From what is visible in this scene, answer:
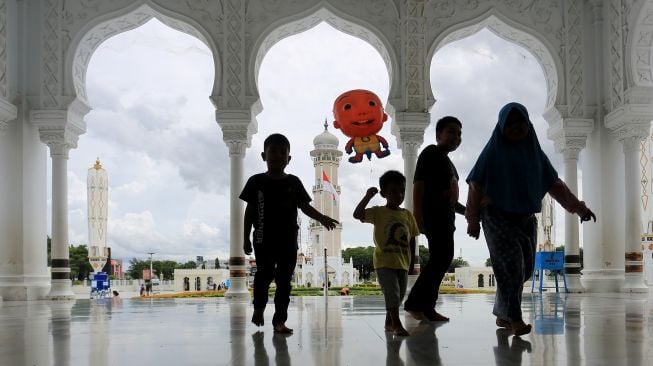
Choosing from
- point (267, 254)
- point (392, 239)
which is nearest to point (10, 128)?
point (267, 254)

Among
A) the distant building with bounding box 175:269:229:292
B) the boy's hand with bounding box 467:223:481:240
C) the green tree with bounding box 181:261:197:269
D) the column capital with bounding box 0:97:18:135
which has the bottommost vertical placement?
the green tree with bounding box 181:261:197:269

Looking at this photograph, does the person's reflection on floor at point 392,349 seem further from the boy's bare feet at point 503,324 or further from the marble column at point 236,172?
the marble column at point 236,172

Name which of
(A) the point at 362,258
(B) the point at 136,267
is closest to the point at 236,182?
(A) the point at 362,258

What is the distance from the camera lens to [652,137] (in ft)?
54.5

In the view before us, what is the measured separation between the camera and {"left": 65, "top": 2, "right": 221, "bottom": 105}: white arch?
34.4ft

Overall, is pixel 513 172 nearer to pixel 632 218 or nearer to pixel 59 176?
pixel 632 218

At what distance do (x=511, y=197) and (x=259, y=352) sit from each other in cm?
182

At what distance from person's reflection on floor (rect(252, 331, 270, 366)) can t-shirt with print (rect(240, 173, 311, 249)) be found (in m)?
0.67

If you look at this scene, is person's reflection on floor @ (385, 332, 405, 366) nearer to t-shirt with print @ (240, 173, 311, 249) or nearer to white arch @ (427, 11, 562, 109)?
t-shirt with print @ (240, 173, 311, 249)

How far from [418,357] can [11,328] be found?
3.39 metres

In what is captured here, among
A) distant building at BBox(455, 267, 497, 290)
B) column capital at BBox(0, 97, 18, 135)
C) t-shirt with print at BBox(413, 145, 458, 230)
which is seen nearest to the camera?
t-shirt with print at BBox(413, 145, 458, 230)

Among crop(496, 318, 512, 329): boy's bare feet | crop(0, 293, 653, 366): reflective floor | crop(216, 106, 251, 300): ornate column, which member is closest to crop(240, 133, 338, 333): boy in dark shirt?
crop(0, 293, 653, 366): reflective floor

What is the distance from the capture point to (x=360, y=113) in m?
8.88

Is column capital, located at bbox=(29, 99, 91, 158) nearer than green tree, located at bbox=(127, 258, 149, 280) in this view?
Yes
